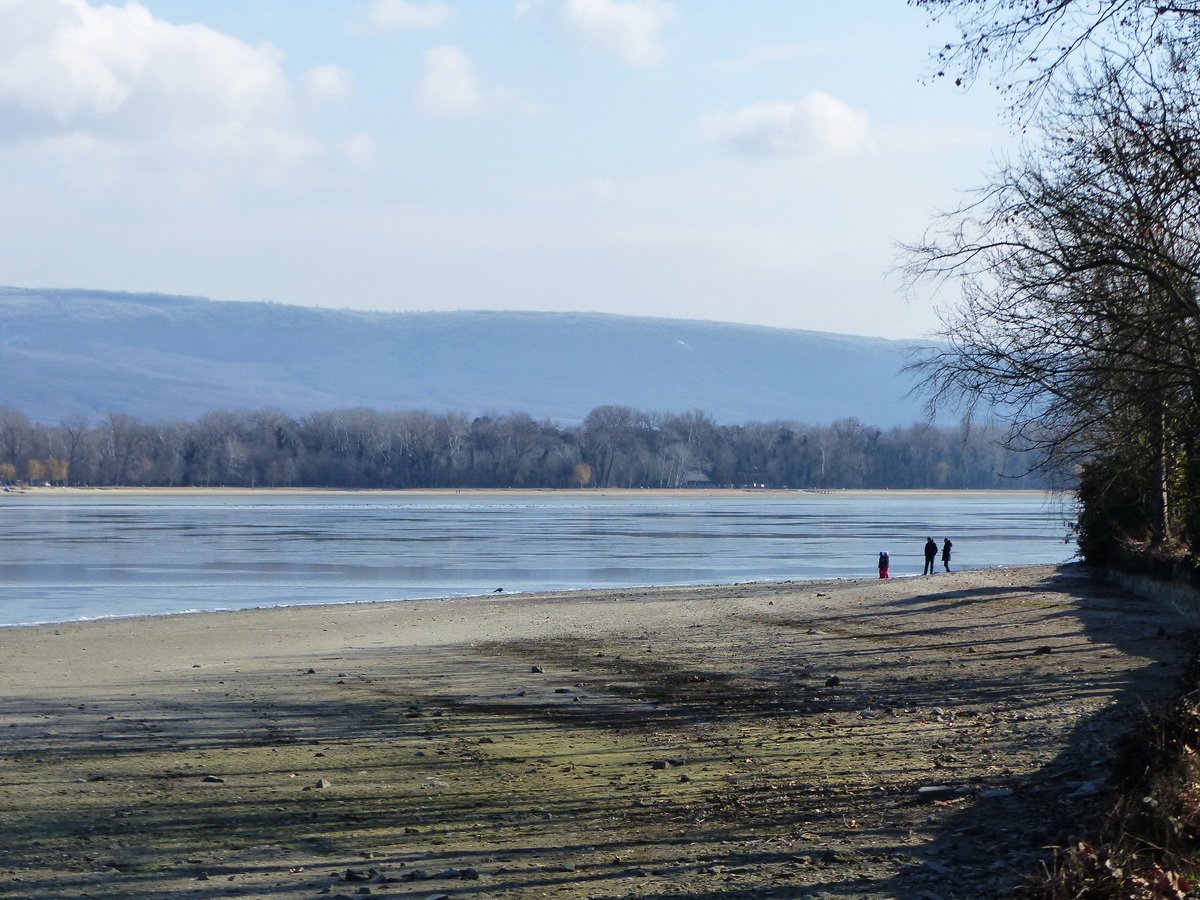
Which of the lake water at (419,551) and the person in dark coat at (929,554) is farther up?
the person in dark coat at (929,554)

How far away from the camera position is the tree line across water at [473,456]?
505 feet

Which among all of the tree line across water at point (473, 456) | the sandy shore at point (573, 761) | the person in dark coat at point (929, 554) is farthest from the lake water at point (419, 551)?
the tree line across water at point (473, 456)

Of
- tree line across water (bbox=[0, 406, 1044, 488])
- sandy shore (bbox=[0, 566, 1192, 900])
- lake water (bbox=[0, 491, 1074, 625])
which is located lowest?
lake water (bbox=[0, 491, 1074, 625])

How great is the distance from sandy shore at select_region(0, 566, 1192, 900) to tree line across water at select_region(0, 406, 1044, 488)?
13562 cm

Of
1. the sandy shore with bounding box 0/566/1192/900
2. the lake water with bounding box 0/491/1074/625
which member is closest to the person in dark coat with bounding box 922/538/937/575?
the lake water with bounding box 0/491/1074/625

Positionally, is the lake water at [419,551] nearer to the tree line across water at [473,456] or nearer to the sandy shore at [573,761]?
the sandy shore at [573,761]

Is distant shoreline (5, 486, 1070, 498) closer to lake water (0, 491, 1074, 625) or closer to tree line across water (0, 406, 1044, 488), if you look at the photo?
tree line across water (0, 406, 1044, 488)

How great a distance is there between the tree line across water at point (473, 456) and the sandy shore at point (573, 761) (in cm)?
13562

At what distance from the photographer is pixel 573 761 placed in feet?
33.0

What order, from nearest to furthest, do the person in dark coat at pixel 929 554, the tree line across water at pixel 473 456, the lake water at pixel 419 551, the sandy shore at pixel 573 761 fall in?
the sandy shore at pixel 573 761, the lake water at pixel 419 551, the person in dark coat at pixel 929 554, the tree line across water at pixel 473 456

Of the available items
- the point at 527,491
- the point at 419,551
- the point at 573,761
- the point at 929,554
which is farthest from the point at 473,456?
the point at 573,761

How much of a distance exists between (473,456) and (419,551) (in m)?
108

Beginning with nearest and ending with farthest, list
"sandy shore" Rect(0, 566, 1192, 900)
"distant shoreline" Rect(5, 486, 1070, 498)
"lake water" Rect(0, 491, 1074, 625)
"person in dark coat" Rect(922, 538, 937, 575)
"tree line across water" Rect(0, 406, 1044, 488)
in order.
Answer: "sandy shore" Rect(0, 566, 1192, 900)
"lake water" Rect(0, 491, 1074, 625)
"person in dark coat" Rect(922, 538, 937, 575)
"distant shoreline" Rect(5, 486, 1070, 498)
"tree line across water" Rect(0, 406, 1044, 488)

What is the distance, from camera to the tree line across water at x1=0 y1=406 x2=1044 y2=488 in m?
154
